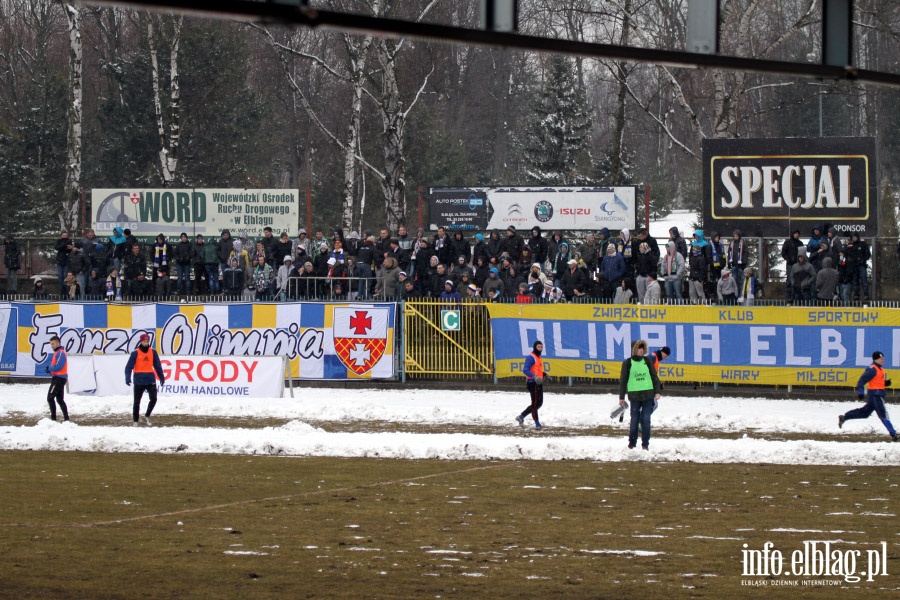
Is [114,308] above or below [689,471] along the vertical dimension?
above

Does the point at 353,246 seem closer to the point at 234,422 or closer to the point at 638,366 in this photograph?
the point at 234,422

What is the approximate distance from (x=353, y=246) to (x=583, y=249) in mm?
6309

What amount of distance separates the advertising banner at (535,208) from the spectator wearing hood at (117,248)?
8728mm

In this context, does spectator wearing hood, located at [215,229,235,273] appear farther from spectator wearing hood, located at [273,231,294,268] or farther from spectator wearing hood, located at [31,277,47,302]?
spectator wearing hood, located at [31,277,47,302]

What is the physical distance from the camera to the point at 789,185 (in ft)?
98.2

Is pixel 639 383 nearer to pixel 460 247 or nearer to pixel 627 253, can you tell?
pixel 627 253

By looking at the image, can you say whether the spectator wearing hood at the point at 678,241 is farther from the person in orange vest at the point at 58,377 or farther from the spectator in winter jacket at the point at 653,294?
the person in orange vest at the point at 58,377

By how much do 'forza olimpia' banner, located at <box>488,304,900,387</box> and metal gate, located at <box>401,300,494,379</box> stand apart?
0.38 meters

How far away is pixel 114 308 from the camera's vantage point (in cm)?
3075

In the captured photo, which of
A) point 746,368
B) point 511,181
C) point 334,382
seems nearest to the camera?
point 746,368

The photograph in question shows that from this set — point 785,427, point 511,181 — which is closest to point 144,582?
point 785,427

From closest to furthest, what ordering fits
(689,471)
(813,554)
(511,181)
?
1. (813,554)
2. (689,471)
3. (511,181)

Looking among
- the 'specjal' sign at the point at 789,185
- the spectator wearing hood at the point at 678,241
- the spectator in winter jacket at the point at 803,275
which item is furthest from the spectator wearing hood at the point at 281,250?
the spectator in winter jacket at the point at 803,275

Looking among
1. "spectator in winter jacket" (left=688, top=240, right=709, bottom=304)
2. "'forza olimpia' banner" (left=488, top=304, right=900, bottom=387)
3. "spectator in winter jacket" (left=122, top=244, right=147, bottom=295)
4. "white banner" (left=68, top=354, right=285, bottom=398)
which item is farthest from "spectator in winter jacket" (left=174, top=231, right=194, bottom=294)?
"spectator in winter jacket" (left=688, top=240, right=709, bottom=304)
